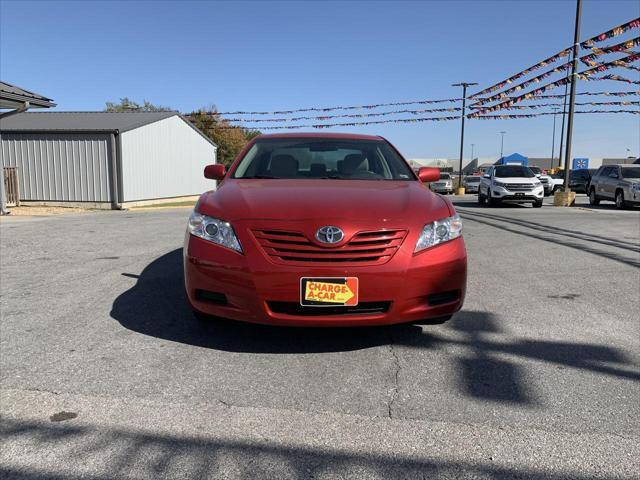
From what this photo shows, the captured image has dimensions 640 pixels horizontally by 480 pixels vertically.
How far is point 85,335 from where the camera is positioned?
155 inches

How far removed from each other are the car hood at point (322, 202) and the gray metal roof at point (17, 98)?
1270 cm

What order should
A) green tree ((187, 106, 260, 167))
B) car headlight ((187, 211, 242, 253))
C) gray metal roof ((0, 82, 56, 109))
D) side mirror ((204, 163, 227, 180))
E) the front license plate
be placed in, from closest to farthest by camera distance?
the front license plate
car headlight ((187, 211, 242, 253))
side mirror ((204, 163, 227, 180))
gray metal roof ((0, 82, 56, 109))
green tree ((187, 106, 260, 167))

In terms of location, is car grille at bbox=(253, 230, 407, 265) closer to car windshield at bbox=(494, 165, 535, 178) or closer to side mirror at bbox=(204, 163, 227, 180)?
side mirror at bbox=(204, 163, 227, 180)

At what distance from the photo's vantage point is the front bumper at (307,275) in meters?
3.17

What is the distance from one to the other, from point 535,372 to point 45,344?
3.35m

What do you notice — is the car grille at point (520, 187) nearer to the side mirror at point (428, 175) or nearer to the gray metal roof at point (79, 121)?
the side mirror at point (428, 175)

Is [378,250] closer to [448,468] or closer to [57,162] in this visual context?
[448,468]

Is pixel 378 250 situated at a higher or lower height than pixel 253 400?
higher

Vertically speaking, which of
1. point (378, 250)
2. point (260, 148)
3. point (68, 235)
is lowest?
point (68, 235)

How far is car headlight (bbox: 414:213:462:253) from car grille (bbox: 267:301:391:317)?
1.42 feet

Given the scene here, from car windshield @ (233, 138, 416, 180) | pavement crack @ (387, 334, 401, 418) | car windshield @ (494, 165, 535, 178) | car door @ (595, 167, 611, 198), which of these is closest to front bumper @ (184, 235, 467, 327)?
pavement crack @ (387, 334, 401, 418)

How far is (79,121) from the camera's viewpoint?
22.1 meters

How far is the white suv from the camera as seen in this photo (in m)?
18.1

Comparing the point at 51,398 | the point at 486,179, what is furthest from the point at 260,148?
the point at 486,179
